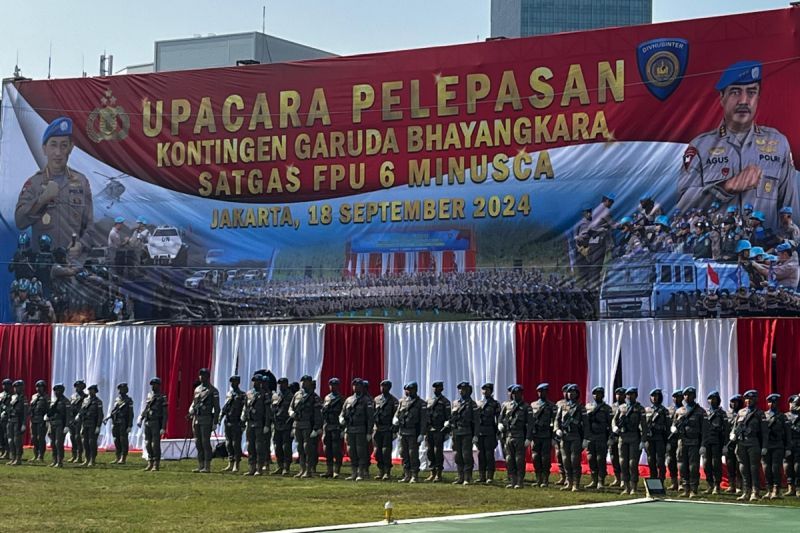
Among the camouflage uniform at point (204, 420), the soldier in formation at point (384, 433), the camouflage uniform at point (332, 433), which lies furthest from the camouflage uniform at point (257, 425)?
the soldier in formation at point (384, 433)

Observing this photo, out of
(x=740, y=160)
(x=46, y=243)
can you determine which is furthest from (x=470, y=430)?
(x=46, y=243)

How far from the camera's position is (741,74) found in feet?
65.3

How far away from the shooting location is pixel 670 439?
16812 millimetres

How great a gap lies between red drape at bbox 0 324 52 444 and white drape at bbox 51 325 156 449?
8.7 inches

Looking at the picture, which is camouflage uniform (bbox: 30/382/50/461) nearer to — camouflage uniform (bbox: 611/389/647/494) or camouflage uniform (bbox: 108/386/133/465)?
camouflage uniform (bbox: 108/386/133/465)

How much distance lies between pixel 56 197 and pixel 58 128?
1.47 metres

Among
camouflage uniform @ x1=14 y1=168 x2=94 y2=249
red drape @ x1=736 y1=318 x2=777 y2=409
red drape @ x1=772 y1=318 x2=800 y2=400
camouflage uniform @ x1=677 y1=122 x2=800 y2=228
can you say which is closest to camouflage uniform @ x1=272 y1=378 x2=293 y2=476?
red drape @ x1=736 y1=318 x2=777 y2=409

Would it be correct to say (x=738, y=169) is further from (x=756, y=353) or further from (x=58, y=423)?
(x=58, y=423)

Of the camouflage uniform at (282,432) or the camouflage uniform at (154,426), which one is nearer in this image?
the camouflage uniform at (282,432)

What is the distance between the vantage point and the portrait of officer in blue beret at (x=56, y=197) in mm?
25688

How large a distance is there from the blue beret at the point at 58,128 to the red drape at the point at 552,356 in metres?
11.3

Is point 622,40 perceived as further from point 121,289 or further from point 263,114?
point 121,289

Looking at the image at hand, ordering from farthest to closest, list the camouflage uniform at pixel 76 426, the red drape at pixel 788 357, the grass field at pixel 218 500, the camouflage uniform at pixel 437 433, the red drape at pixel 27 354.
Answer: the red drape at pixel 27 354
the camouflage uniform at pixel 76 426
the camouflage uniform at pixel 437 433
the red drape at pixel 788 357
the grass field at pixel 218 500

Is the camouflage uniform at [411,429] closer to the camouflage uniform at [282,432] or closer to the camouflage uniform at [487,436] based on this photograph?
the camouflage uniform at [487,436]
